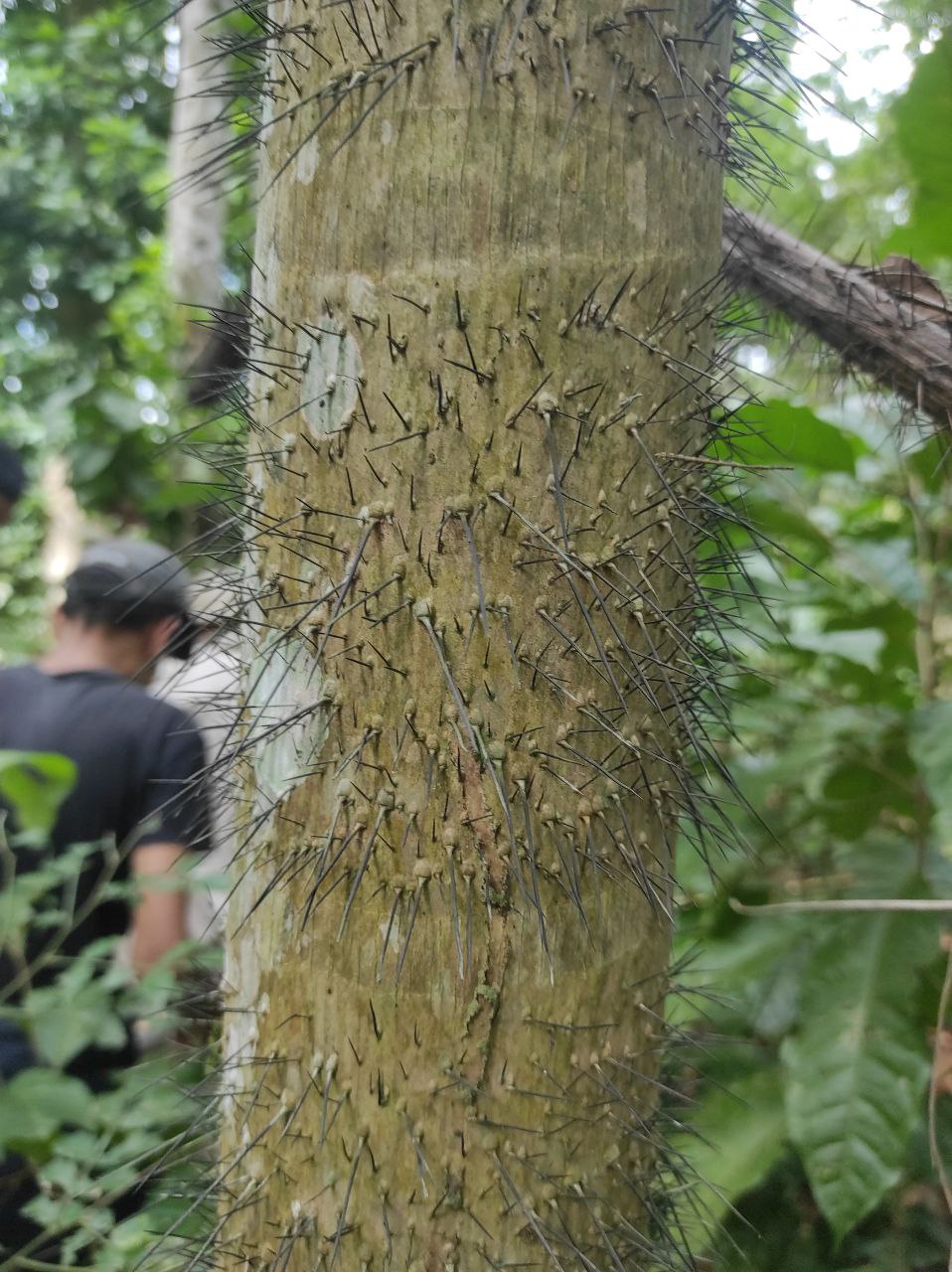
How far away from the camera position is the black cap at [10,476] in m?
2.88

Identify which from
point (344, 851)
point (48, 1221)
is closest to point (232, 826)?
point (344, 851)

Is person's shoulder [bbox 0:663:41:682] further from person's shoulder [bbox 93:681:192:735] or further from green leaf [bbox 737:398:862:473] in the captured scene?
green leaf [bbox 737:398:862:473]

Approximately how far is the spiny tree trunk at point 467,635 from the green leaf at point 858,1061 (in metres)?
0.64

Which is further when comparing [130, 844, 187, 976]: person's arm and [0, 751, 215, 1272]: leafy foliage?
[130, 844, 187, 976]: person's arm

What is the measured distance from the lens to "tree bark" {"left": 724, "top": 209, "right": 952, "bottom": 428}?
4.24ft

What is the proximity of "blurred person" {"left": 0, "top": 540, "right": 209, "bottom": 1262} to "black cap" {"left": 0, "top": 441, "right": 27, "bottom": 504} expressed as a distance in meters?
0.82

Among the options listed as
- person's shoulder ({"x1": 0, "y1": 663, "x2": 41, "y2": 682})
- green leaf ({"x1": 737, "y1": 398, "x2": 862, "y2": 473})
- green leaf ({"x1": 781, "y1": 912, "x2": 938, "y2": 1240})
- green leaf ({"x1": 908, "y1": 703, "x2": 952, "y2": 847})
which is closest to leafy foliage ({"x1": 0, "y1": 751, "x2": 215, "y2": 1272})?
person's shoulder ({"x1": 0, "y1": 663, "x2": 41, "y2": 682})

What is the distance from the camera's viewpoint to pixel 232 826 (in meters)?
1.03

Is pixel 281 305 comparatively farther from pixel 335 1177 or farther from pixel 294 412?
pixel 335 1177

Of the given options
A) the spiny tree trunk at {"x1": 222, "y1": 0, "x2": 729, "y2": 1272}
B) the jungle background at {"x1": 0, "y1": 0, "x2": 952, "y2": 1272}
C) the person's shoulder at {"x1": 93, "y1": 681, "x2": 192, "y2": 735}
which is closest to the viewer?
the spiny tree trunk at {"x1": 222, "y1": 0, "x2": 729, "y2": 1272}

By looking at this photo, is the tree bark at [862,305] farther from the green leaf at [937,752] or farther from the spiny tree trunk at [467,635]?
the green leaf at [937,752]

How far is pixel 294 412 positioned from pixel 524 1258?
2.60 ft

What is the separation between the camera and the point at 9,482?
289 cm

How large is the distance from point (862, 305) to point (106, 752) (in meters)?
1.66
